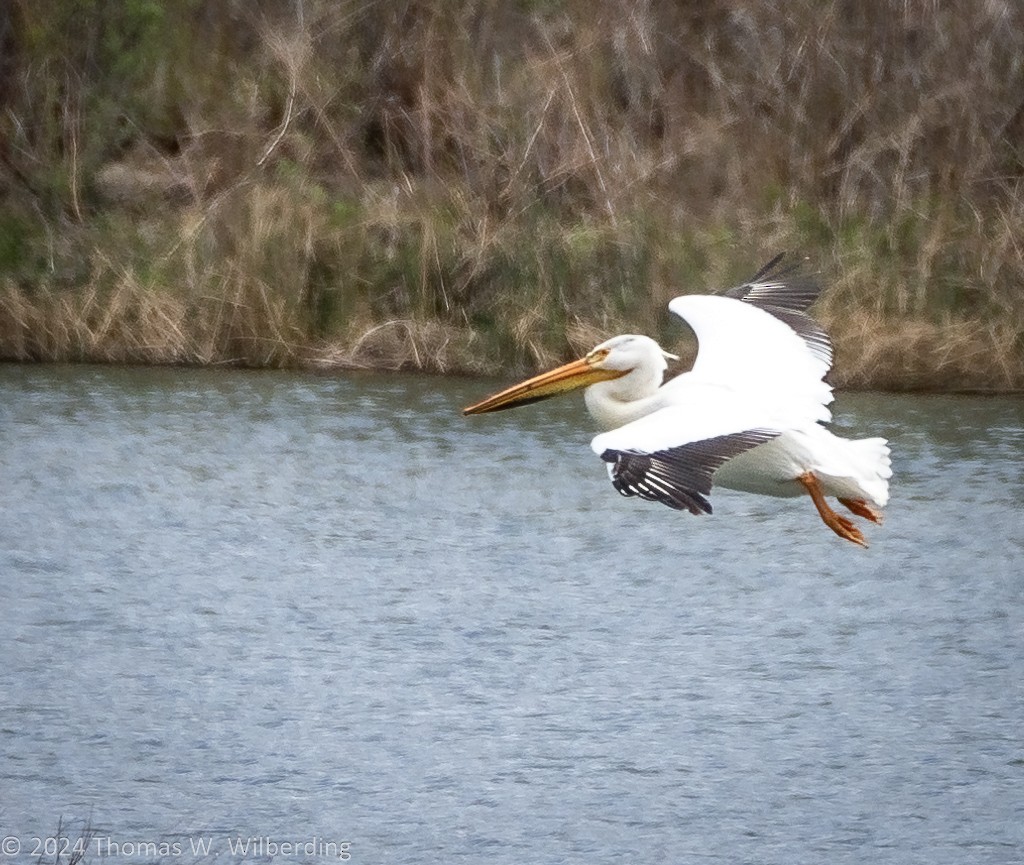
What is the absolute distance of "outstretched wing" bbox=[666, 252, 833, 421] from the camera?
7625mm

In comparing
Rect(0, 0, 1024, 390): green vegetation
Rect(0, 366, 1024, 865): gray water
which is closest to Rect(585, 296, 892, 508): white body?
Rect(0, 366, 1024, 865): gray water

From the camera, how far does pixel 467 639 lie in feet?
37.4

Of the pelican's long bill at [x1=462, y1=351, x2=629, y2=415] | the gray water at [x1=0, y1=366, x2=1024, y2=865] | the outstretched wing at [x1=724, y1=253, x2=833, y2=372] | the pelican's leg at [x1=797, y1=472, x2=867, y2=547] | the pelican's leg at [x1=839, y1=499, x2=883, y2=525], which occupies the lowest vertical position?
the gray water at [x1=0, y1=366, x2=1024, y2=865]

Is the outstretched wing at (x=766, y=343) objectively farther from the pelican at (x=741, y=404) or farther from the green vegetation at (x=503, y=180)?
the green vegetation at (x=503, y=180)

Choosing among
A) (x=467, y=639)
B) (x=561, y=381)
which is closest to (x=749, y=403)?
(x=561, y=381)

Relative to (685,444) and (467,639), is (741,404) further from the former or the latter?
(467,639)

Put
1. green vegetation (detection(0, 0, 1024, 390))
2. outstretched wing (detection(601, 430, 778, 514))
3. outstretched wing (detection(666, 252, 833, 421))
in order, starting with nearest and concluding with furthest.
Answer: outstretched wing (detection(601, 430, 778, 514))
outstretched wing (detection(666, 252, 833, 421))
green vegetation (detection(0, 0, 1024, 390))

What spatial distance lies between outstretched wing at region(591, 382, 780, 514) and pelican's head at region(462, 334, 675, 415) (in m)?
0.18

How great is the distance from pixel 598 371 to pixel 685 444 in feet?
3.94

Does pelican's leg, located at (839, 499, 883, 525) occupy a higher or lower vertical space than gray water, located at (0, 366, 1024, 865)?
higher

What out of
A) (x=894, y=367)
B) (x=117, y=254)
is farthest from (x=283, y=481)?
(x=894, y=367)

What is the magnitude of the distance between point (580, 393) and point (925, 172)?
332cm

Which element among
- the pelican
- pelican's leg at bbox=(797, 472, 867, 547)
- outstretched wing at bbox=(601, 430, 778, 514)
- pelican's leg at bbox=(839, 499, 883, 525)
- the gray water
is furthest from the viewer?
the gray water

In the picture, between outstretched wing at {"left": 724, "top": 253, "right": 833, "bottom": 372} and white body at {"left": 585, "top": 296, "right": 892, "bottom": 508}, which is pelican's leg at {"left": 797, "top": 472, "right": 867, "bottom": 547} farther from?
outstretched wing at {"left": 724, "top": 253, "right": 833, "bottom": 372}
